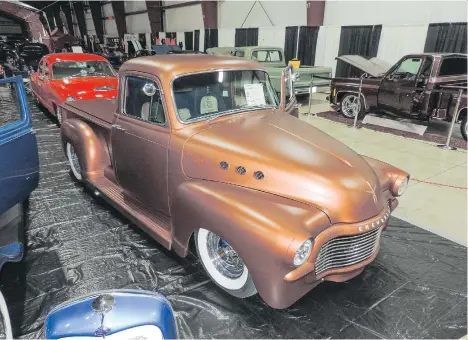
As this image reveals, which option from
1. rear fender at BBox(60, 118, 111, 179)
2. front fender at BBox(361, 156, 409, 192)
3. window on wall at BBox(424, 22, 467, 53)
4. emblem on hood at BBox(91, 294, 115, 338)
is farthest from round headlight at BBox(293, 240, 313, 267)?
window on wall at BBox(424, 22, 467, 53)

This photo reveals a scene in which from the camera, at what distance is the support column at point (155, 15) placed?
23609mm

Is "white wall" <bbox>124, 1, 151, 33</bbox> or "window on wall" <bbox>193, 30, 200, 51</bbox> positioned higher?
"white wall" <bbox>124, 1, 151, 33</bbox>

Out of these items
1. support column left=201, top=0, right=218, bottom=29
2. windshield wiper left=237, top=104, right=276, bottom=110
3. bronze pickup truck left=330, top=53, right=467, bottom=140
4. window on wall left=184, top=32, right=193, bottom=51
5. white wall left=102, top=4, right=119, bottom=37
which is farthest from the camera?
white wall left=102, top=4, right=119, bottom=37

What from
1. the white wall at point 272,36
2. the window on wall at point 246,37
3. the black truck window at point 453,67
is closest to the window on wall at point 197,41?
the window on wall at point 246,37

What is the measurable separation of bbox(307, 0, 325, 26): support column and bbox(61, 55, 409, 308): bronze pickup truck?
41.1ft

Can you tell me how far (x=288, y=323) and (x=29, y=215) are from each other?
299 cm

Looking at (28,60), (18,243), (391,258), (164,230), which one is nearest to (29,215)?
(18,243)

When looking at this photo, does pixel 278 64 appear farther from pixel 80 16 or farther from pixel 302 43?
pixel 80 16

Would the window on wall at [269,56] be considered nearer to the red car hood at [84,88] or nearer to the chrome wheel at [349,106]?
the chrome wheel at [349,106]

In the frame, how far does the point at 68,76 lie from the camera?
23.7 ft

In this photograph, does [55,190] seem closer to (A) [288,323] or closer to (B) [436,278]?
(A) [288,323]

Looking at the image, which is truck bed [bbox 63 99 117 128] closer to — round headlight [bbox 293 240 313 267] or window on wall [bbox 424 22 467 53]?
round headlight [bbox 293 240 313 267]

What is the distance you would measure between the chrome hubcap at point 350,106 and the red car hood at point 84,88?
239 inches

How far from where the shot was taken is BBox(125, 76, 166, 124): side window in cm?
277
